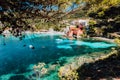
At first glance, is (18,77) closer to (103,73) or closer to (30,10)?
(103,73)

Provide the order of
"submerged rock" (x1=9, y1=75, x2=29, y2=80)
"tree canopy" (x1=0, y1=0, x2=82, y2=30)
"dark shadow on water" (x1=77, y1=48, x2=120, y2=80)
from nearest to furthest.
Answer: "tree canopy" (x1=0, y1=0, x2=82, y2=30)
"dark shadow on water" (x1=77, y1=48, x2=120, y2=80)
"submerged rock" (x1=9, y1=75, x2=29, y2=80)

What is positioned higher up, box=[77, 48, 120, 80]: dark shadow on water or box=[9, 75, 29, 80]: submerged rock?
box=[77, 48, 120, 80]: dark shadow on water

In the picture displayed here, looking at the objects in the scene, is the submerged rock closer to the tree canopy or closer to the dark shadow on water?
the dark shadow on water

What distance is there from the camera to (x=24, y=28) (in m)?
9.01

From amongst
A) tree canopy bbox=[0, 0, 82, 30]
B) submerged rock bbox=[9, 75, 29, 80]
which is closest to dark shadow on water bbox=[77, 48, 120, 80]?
submerged rock bbox=[9, 75, 29, 80]

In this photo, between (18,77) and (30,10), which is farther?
(18,77)

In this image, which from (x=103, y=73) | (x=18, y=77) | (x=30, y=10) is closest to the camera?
(x=30, y=10)

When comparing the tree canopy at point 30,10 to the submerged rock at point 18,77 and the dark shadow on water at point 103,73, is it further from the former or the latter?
the submerged rock at point 18,77

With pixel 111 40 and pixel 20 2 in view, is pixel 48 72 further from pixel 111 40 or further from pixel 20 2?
pixel 111 40

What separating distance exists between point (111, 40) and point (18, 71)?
2065 cm

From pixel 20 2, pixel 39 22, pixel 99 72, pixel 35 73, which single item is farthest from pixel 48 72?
pixel 20 2

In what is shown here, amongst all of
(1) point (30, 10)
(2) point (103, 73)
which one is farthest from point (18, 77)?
(1) point (30, 10)

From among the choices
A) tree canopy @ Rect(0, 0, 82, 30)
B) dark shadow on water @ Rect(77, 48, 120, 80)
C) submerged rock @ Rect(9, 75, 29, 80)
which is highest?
tree canopy @ Rect(0, 0, 82, 30)

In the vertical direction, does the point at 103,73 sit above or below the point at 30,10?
below
